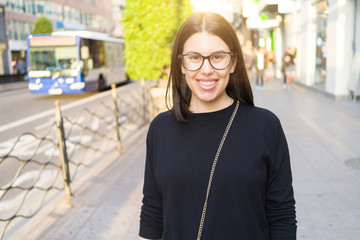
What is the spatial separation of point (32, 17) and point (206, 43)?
46.3 m

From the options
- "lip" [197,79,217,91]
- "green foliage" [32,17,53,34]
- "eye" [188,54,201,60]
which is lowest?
"lip" [197,79,217,91]

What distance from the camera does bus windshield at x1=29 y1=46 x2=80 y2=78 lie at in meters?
17.6

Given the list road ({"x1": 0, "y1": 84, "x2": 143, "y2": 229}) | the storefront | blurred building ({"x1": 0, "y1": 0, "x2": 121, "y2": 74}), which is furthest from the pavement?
blurred building ({"x1": 0, "y1": 0, "x2": 121, "y2": 74})

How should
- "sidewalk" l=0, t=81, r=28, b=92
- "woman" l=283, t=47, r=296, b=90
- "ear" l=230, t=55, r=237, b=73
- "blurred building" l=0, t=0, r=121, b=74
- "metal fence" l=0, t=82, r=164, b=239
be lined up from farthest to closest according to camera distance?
"blurred building" l=0, t=0, r=121, b=74
"sidewalk" l=0, t=81, r=28, b=92
"woman" l=283, t=47, r=296, b=90
"metal fence" l=0, t=82, r=164, b=239
"ear" l=230, t=55, r=237, b=73

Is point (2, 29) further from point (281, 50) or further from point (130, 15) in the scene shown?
point (130, 15)

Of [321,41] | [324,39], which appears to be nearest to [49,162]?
[324,39]

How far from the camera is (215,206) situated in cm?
170

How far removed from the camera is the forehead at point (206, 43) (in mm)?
1708

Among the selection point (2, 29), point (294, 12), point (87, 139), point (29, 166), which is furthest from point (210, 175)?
point (2, 29)

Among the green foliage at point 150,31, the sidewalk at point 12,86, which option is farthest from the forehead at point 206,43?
the sidewalk at point 12,86

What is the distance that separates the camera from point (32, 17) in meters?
44.2

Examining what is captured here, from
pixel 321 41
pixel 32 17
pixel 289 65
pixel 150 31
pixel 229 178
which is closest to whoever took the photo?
pixel 229 178

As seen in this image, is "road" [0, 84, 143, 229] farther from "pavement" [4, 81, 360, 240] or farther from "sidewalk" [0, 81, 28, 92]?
"sidewalk" [0, 81, 28, 92]

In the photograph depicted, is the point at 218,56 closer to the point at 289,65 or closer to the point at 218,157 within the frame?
the point at 218,157
